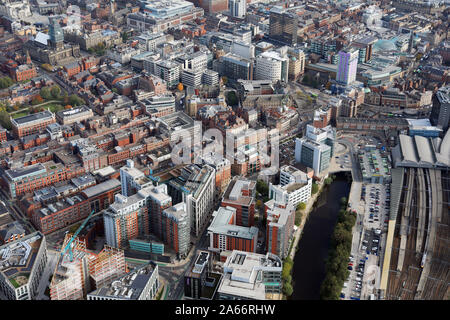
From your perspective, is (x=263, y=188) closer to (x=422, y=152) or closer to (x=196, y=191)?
(x=196, y=191)

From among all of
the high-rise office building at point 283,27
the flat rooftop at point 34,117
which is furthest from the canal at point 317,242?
the high-rise office building at point 283,27

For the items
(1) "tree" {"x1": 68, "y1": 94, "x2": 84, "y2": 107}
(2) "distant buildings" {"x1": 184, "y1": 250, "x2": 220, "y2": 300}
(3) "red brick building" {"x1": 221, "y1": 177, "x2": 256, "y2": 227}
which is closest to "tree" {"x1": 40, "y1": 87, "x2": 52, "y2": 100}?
(1) "tree" {"x1": 68, "y1": 94, "x2": 84, "y2": 107}

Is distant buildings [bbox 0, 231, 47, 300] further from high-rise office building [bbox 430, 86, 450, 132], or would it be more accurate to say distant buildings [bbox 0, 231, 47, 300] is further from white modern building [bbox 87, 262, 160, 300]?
high-rise office building [bbox 430, 86, 450, 132]

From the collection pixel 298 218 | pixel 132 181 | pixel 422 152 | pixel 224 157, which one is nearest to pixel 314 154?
pixel 298 218

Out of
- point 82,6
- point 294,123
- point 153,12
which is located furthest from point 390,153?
point 82,6

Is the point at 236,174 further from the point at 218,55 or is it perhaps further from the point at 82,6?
the point at 82,6

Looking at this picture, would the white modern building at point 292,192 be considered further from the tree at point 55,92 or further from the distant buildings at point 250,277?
the tree at point 55,92
